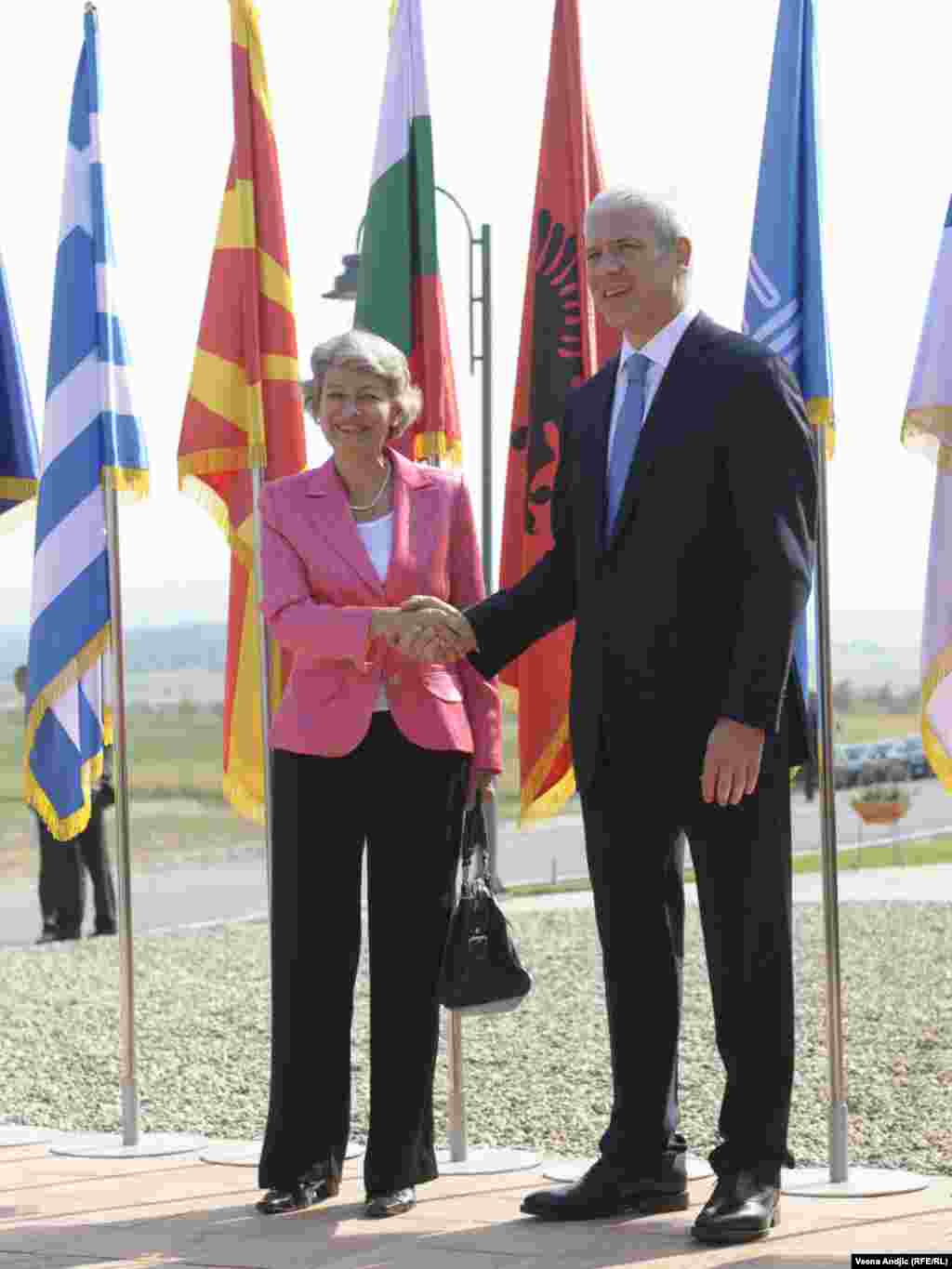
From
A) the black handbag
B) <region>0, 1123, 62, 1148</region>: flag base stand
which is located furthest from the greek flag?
<region>0, 1123, 62, 1148</region>: flag base stand

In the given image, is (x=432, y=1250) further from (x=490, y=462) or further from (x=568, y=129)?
(x=490, y=462)

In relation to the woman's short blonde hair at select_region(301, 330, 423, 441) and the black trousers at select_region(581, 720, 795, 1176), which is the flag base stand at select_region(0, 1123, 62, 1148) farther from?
the woman's short blonde hair at select_region(301, 330, 423, 441)

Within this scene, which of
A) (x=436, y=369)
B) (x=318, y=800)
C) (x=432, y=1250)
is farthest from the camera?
(x=436, y=369)

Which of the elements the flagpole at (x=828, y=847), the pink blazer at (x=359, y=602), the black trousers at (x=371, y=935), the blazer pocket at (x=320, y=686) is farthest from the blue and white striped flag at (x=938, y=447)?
the blazer pocket at (x=320, y=686)

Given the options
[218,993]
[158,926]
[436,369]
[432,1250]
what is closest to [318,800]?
[432,1250]

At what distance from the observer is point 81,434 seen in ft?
19.0

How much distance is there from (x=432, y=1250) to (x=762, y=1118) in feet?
2.32

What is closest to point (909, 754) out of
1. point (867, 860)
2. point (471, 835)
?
point (867, 860)

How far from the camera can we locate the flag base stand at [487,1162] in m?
5.15

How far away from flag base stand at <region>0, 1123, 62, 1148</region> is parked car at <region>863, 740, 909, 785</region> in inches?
887

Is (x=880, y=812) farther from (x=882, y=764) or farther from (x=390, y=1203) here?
(x=390, y=1203)

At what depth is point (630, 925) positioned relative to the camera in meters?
4.52

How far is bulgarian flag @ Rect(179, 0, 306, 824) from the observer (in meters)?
5.59

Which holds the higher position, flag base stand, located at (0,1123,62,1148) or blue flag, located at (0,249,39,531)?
blue flag, located at (0,249,39,531)
